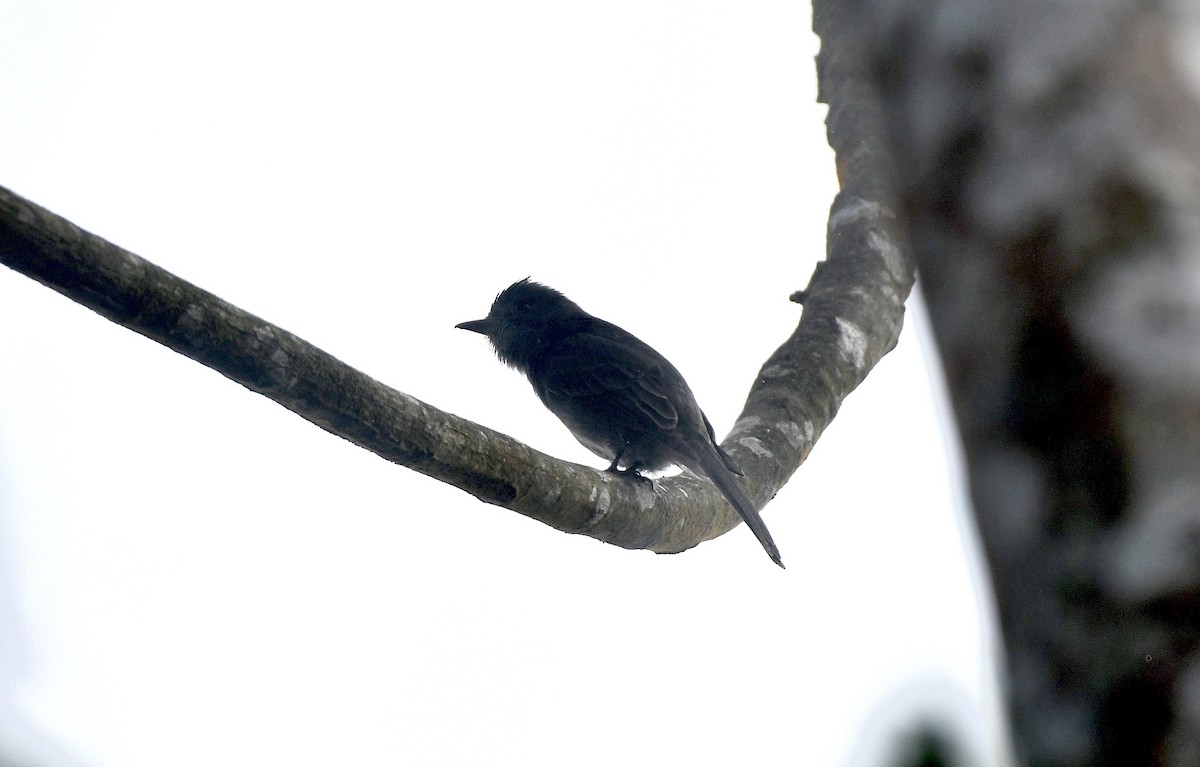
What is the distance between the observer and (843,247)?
564 cm

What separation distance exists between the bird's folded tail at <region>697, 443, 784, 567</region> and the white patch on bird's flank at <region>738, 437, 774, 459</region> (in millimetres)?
127

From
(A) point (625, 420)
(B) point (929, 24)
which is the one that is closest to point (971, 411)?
(B) point (929, 24)

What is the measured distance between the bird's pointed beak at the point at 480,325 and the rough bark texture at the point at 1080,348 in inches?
229

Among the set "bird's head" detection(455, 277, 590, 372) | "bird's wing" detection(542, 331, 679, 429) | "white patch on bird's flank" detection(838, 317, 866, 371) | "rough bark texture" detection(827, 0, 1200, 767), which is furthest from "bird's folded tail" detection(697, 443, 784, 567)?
"rough bark texture" detection(827, 0, 1200, 767)

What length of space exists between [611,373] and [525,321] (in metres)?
0.95

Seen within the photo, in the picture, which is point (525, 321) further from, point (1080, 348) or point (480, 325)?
point (1080, 348)

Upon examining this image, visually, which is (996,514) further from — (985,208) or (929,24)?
(929,24)

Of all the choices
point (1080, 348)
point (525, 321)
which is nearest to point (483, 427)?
point (1080, 348)

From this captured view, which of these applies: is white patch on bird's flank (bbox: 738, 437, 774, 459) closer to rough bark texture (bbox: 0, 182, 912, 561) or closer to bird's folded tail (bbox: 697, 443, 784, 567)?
rough bark texture (bbox: 0, 182, 912, 561)

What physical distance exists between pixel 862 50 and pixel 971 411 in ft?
0.91

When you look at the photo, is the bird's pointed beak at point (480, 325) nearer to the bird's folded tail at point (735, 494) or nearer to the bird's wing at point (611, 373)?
the bird's wing at point (611, 373)

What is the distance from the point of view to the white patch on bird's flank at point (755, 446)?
15.7 feet

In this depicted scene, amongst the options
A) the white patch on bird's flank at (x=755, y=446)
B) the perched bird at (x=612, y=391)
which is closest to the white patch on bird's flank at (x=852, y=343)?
the white patch on bird's flank at (x=755, y=446)

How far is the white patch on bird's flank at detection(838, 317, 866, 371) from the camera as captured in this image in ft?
17.0
